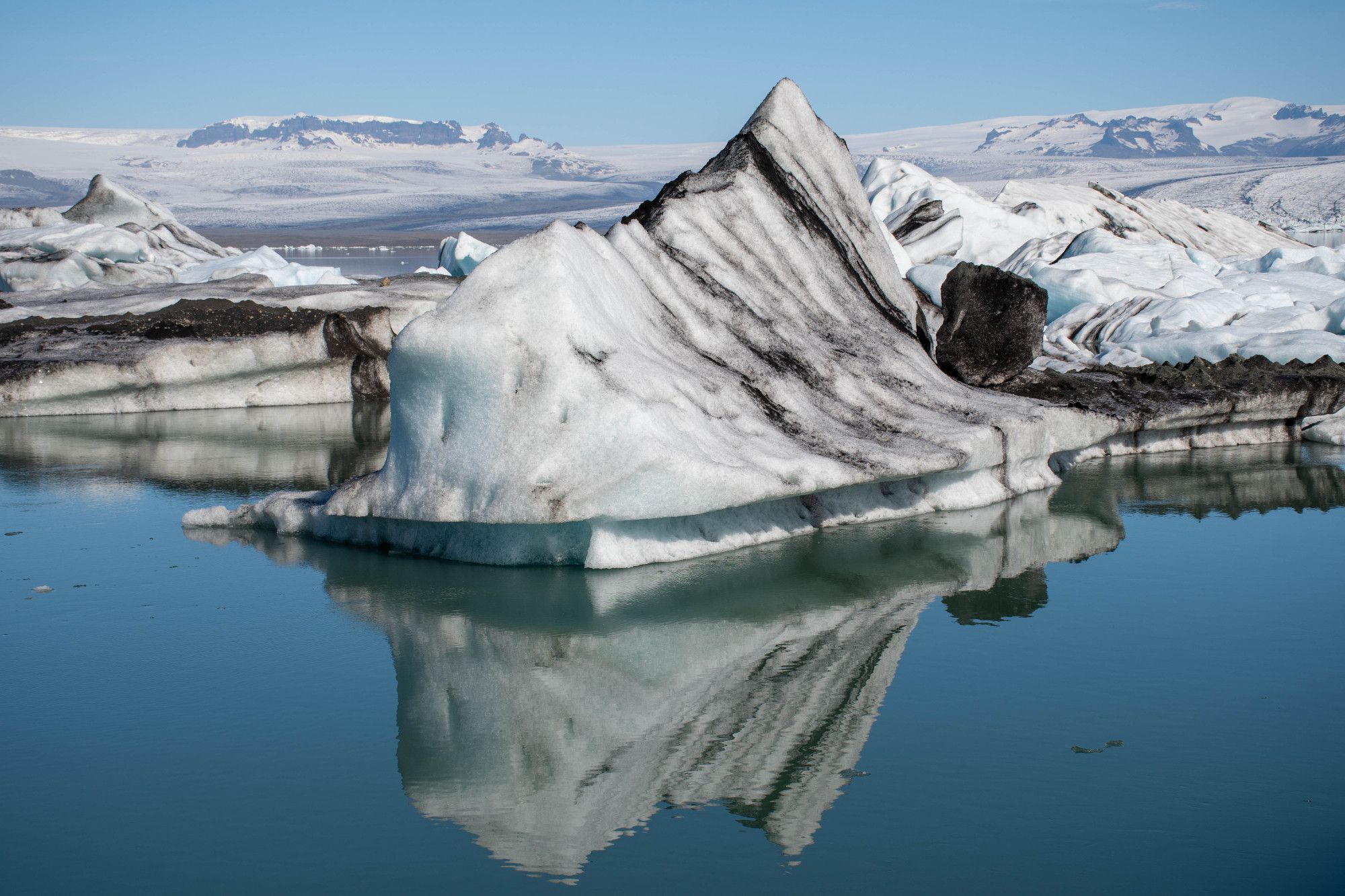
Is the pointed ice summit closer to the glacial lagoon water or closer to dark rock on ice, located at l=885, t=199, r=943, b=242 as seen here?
the glacial lagoon water

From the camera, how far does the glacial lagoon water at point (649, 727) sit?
9.45ft

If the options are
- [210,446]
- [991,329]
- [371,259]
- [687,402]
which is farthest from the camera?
[371,259]

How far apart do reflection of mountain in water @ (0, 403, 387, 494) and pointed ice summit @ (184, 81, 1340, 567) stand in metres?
1.57

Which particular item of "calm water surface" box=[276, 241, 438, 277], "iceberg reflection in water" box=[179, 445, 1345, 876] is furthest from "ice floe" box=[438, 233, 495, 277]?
"iceberg reflection in water" box=[179, 445, 1345, 876]

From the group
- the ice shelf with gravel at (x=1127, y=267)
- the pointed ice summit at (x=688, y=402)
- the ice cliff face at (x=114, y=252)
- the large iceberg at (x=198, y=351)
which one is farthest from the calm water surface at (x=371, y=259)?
the pointed ice summit at (x=688, y=402)

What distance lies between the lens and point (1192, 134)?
150500 mm

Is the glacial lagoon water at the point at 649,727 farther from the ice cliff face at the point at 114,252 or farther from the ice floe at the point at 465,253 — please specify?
the ice floe at the point at 465,253

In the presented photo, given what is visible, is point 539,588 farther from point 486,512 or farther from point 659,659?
point 659,659

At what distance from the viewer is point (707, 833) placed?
2982 millimetres

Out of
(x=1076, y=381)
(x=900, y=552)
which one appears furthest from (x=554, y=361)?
(x=1076, y=381)

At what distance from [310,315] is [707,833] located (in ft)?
32.8

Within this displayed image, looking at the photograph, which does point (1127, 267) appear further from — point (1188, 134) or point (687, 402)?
point (1188, 134)

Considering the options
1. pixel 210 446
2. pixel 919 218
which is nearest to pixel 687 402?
pixel 210 446

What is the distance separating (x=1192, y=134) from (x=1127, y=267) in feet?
490
